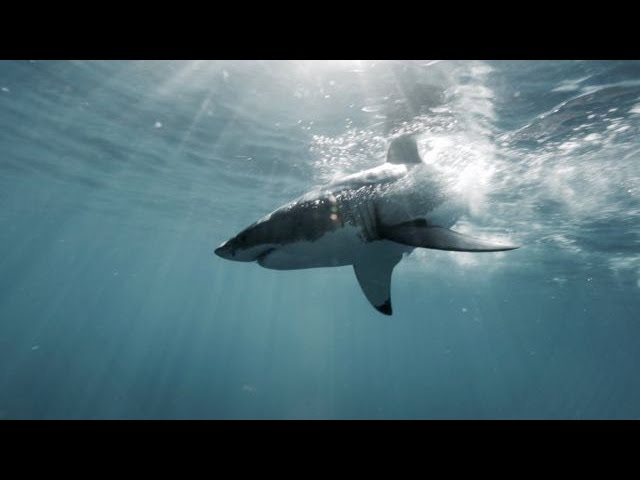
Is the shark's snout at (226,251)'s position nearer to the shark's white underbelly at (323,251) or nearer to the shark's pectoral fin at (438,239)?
the shark's white underbelly at (323,251)

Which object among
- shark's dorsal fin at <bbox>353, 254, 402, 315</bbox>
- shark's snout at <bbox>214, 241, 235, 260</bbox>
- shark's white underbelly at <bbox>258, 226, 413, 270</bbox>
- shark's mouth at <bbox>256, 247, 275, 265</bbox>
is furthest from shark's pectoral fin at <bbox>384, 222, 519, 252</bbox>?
shark's snout at <bbox>214, 241, 235, 260</bbox>

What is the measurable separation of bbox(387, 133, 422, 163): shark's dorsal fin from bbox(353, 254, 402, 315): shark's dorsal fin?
1.78 m

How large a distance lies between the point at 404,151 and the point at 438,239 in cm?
326

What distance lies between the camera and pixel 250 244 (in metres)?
4.17

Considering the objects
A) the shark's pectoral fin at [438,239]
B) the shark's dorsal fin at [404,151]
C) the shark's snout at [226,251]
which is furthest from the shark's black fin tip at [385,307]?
the shark's snout at [226,251]

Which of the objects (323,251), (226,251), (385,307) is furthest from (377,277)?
(226,251)

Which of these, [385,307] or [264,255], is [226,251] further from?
[385,307]

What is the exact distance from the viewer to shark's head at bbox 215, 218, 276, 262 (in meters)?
4.18

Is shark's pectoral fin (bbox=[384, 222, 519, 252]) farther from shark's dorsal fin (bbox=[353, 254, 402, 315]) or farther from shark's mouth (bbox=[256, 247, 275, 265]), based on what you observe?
shark's mouth (bbox=[256, 247, 275, 265])

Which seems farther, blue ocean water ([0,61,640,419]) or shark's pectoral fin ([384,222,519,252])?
blue ocean water ([0,61,640,419])

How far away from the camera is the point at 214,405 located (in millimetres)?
40250
